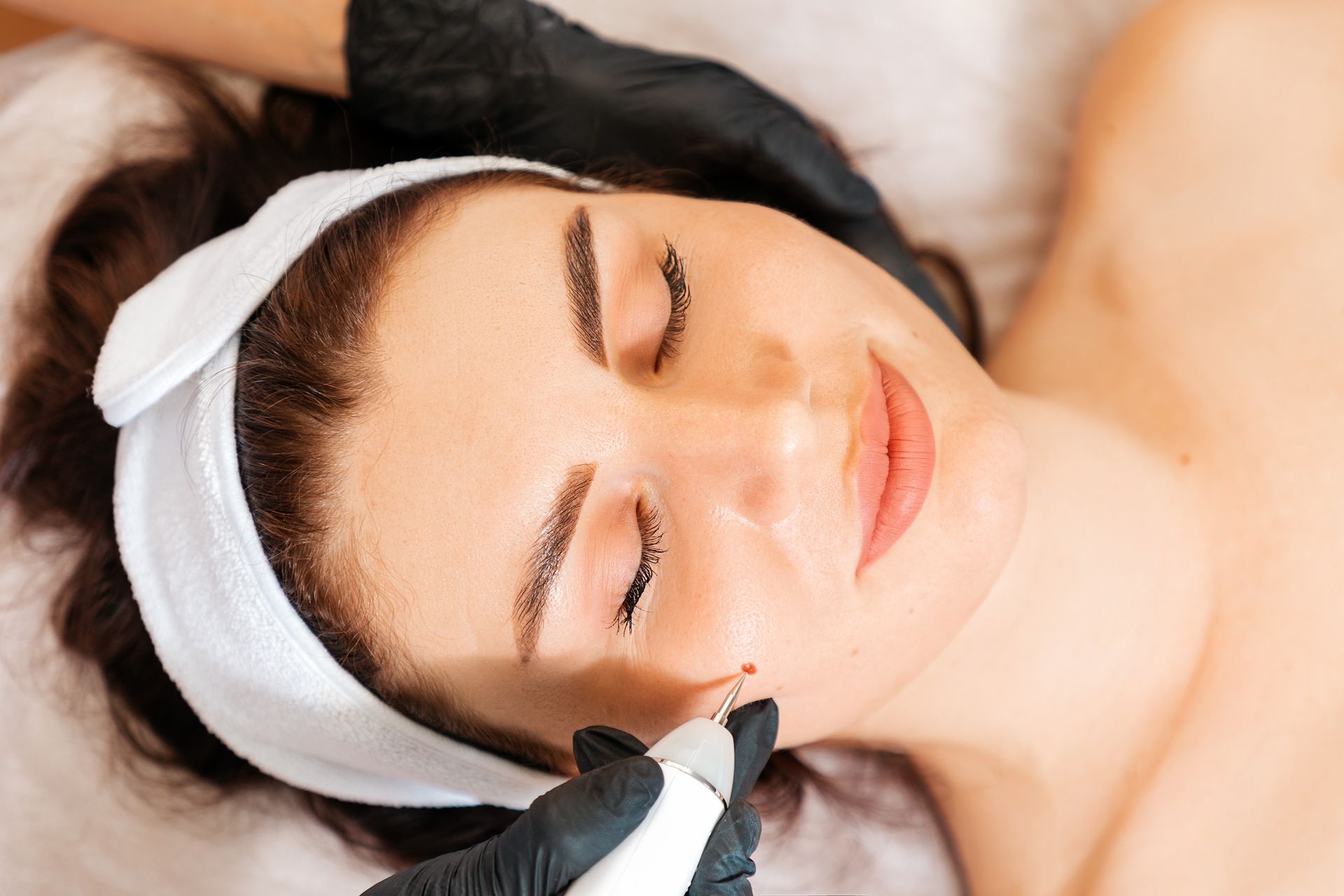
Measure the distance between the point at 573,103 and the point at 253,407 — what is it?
2.32 ft

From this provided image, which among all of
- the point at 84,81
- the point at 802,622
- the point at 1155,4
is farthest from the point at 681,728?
the point at 1155,4

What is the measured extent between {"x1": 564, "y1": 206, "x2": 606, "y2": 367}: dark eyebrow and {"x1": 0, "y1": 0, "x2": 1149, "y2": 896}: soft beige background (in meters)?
0.83

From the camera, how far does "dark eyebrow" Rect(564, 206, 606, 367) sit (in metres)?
0.97

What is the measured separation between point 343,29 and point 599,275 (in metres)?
0.74

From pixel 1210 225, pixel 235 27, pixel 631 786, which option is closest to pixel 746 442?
pixel 631 786

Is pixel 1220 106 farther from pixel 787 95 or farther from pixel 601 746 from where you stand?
pixel 601 746

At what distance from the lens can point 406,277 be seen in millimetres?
1012

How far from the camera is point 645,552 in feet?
3.22

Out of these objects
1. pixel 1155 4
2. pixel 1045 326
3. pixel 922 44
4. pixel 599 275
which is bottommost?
pixel 1045 326

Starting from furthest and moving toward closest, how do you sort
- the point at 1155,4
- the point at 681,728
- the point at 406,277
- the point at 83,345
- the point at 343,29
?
the point at 1155,4, the point at 343,29, the point at 83,345, the point at 406,277, the point at 681,728

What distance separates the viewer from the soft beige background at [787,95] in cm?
127

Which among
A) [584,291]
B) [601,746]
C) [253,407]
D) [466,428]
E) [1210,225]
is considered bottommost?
[601,746]

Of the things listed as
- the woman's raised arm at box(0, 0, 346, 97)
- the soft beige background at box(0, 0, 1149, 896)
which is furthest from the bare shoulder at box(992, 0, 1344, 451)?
the woman's raised arm at box(0, 0, 346, 97)

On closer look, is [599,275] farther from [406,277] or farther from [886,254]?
[886,254]
